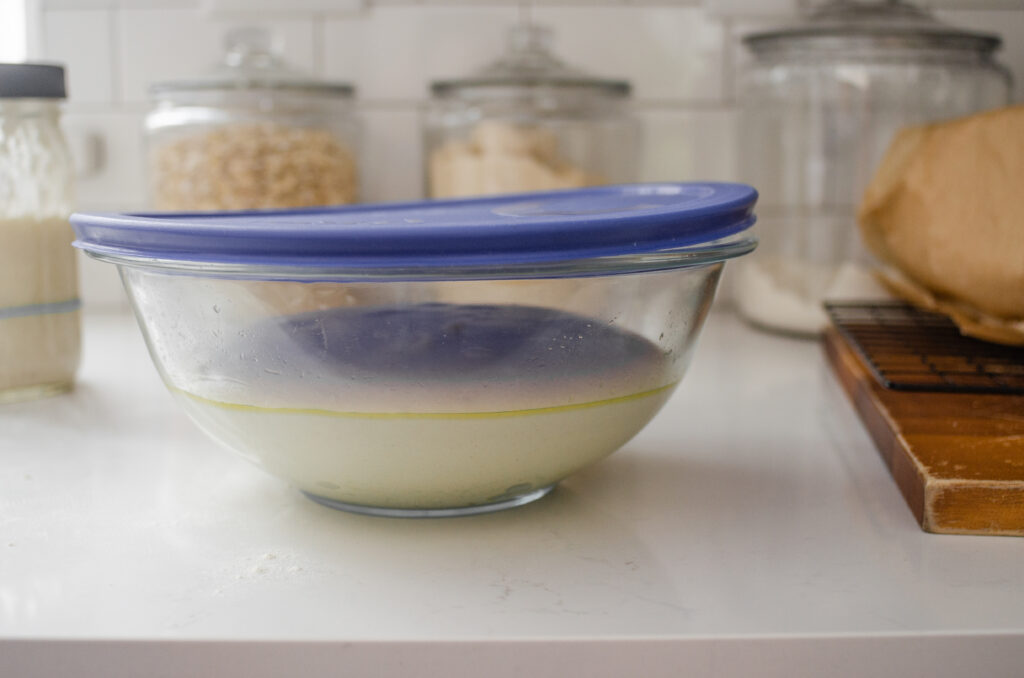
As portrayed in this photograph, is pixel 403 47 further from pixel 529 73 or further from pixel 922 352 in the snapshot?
pixel 922 352

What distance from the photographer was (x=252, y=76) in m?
0.96

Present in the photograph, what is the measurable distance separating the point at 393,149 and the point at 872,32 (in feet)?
1.72

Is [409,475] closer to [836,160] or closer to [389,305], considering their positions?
[389,305]

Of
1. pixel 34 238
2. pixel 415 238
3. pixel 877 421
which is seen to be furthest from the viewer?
pixel 34 238

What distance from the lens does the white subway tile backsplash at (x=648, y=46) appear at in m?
1.11

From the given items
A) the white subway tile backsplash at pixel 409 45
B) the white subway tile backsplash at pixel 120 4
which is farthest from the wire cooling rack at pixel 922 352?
the white subway tile backsplash at pixel 120 4

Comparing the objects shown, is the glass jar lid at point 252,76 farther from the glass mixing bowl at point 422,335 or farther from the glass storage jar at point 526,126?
the glass mixing bowl at point 422,335

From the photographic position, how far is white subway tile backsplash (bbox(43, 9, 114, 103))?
1.10m

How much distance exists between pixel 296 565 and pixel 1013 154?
2.04ft

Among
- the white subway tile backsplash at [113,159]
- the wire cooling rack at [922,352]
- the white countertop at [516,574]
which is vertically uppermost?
the white subway tile backsplash at [113,159]

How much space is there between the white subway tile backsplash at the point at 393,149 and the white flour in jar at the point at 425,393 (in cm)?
68

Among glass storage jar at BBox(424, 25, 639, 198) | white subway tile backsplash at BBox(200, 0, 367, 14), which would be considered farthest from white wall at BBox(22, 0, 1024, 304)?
glass storage jar at BBox(424, 25, 639, 198)

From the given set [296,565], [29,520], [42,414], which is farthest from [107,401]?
[296,565]

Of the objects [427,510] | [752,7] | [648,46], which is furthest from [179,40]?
[427,510]
